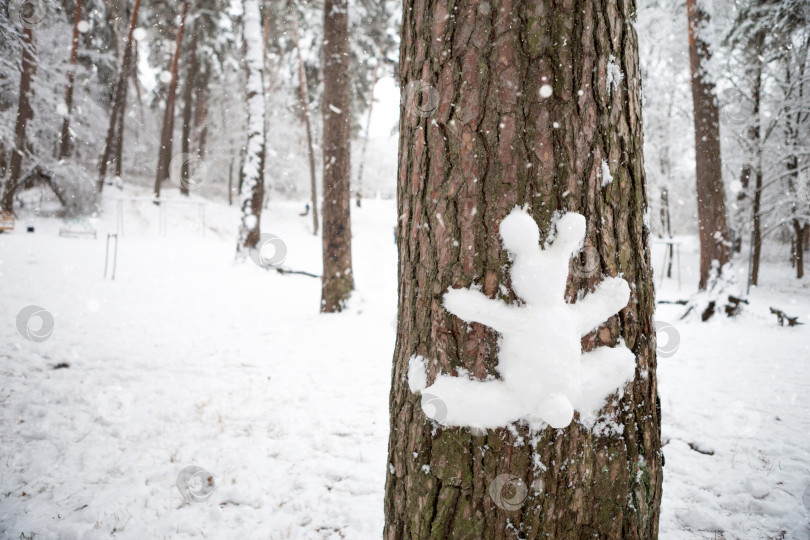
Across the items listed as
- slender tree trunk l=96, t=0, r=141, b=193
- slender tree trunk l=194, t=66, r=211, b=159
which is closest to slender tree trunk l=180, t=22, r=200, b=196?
slender tree trunk l=194, t=66, r=211, b=159

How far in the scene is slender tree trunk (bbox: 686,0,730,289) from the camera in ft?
22.0

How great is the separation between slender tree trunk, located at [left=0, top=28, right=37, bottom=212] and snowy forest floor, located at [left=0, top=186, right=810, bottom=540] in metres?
3.57

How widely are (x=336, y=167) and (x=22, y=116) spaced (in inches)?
278

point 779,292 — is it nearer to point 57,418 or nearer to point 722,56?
point 722,56

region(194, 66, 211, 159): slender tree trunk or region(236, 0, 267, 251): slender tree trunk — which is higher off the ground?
region(194, 66, 211, 159): slender tree trunk

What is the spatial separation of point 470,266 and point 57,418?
139 inches

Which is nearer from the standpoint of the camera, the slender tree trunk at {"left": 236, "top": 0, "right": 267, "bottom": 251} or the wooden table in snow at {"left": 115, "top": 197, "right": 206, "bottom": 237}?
the slender tree trunk at {"left": 236, "top": 0, "right": 267, "bottom": 251}

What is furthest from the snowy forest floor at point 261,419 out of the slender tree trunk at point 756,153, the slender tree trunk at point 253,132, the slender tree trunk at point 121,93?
the slender tree trunk at point 121,93

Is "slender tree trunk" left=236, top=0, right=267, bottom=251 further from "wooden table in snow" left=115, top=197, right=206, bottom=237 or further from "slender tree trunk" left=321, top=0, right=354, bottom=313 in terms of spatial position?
"wooden table in snow" left=115, top=197, right=206, bottom=237

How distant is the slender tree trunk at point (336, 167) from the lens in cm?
647

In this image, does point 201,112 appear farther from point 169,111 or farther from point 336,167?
point 336,167

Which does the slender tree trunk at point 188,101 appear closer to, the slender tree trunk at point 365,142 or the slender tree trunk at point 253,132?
the slender tree trunk at point 365,142

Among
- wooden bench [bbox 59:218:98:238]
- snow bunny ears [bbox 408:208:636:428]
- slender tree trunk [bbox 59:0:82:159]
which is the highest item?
slender tree trunk [bbox 59:0:82:159]

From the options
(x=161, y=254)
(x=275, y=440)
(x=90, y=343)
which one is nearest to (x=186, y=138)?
(x=161, y=254)
